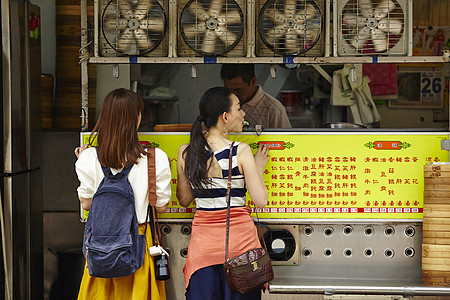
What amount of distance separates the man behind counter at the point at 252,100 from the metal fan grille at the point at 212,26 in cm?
89

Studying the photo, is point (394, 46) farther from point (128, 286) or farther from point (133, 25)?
point (128, 286)

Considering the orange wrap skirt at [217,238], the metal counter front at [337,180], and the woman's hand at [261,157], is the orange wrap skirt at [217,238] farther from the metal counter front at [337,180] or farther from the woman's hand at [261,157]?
the metal counter front at [337,180]

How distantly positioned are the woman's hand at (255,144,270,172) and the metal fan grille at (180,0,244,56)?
Result: 773 mm

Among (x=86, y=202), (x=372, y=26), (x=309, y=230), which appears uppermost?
(x=372, y=26)

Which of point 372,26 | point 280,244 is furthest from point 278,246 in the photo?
point 372,26

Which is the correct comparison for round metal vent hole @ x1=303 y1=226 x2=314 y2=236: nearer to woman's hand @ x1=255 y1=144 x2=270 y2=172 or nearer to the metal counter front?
the metal counter front

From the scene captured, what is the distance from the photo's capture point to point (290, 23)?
458 cm

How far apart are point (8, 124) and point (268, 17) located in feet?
7.02

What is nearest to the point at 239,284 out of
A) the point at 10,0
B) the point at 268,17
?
the point at 268,17

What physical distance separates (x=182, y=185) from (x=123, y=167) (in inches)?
17.0

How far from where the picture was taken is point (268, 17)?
458 centimetres

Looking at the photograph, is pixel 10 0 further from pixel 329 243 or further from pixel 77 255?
pixel 329 243

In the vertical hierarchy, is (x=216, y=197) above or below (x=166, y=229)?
above

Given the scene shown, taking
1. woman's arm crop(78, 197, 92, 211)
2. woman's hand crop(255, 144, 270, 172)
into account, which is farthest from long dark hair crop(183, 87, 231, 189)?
woman's arm crop(78, 197, 92, 211)
